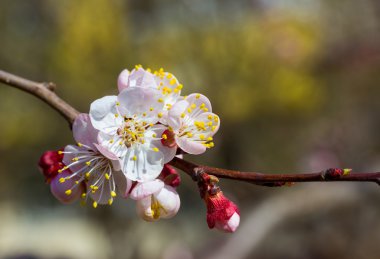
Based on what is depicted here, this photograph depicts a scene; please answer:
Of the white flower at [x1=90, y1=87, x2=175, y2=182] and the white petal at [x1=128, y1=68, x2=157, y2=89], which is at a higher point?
the white petal at [x1=128, y1=68, x2=157, y2=89]

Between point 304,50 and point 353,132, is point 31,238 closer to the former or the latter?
point 304,50

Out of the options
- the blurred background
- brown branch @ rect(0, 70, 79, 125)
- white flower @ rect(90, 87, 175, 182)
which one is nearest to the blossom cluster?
white flower @ rect(90, 87, 175, 182)

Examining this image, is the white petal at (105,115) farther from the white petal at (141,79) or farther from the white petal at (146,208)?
the white petal at (146,208)

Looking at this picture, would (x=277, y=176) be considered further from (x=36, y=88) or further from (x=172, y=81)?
(x=36, y=88)

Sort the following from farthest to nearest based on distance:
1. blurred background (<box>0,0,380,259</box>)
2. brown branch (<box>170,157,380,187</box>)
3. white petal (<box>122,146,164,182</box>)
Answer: blurred background (<box>0,0,380,259</box>) < white petal (<box>122,146,164,182</box>) < brown branch (<box>170,157,380,187</box>)

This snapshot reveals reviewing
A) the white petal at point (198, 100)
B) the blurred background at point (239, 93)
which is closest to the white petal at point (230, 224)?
the white petal at point (198, 100)

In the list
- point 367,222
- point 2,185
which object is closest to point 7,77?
point 367,222

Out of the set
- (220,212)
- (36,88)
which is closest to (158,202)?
(220,212)

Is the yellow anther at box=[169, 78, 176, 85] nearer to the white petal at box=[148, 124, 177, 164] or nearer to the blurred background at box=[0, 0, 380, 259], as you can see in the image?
the white petal at box=[148, 124, 177, 164]
